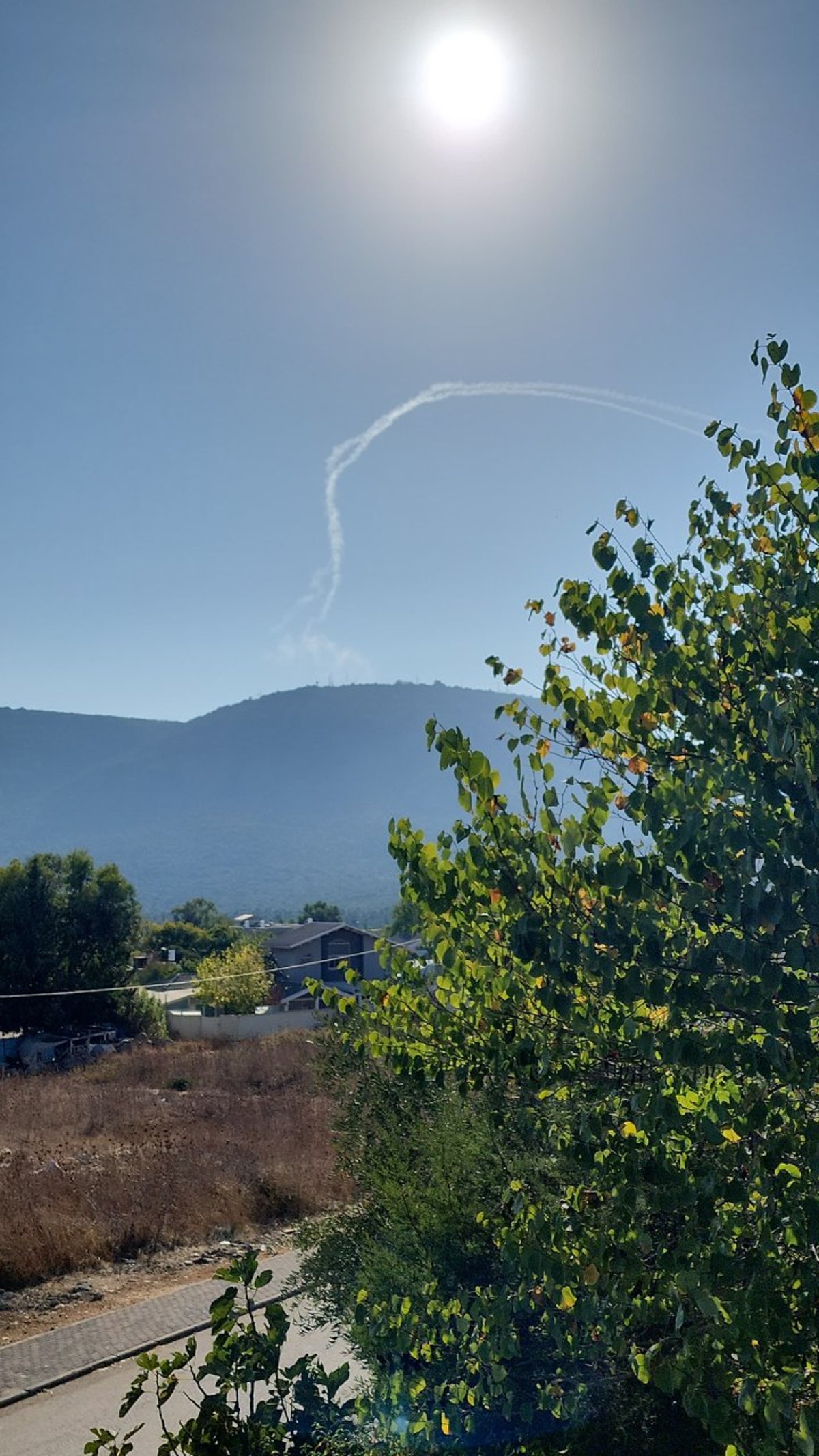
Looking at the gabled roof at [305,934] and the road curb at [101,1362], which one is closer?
the road curb at [101,1362]

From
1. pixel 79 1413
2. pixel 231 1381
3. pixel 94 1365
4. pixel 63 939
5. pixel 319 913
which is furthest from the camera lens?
pixel 319 913

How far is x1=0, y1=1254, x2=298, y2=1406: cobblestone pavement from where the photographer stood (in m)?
10.6

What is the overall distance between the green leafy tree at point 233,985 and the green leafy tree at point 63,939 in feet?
14.9

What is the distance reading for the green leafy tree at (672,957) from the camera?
2.93 metres

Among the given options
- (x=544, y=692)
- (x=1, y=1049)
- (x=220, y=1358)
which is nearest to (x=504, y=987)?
(x=544, y=692)

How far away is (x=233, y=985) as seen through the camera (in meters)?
51.0

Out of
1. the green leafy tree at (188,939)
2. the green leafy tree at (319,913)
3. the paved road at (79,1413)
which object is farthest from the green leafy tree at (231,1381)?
the green leafy tree at (319,913)

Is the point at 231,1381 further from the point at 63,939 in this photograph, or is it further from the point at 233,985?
the point at 233,985

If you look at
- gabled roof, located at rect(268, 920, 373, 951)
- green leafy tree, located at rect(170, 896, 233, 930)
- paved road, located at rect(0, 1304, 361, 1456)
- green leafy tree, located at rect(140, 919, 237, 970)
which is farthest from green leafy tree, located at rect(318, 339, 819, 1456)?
green leafy tree, located at rect(170, 896, 233, 930)

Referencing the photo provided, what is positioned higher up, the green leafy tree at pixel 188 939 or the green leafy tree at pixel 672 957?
the green leafy tree at pixel 672 957

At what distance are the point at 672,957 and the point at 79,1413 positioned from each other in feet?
32.1

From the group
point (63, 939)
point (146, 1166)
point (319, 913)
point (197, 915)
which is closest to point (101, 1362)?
point (146, 1166)

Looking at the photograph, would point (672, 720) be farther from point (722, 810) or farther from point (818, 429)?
point (818, 429)

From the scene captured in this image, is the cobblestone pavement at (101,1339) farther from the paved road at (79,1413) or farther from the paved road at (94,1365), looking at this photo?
the paved road at (79,1413)
